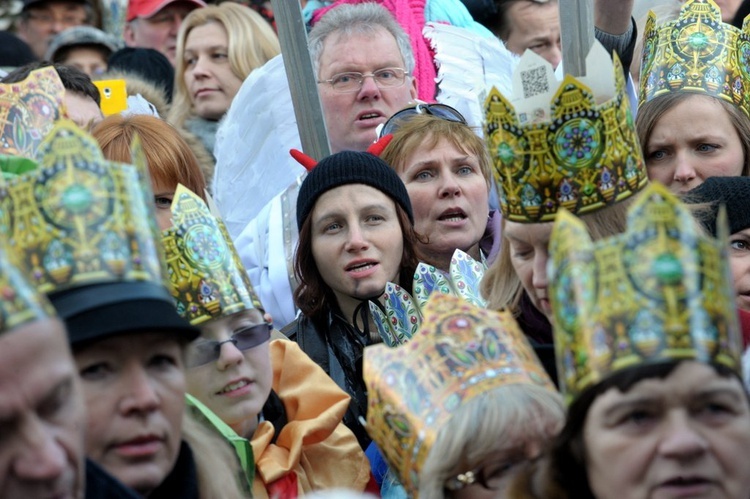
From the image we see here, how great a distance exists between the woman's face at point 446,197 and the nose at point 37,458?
327 centimetres

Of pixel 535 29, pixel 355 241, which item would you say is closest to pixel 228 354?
pixel 355 241

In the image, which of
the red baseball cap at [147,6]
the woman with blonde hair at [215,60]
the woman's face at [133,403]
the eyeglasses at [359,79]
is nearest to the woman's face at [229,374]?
A: the woman's face at [133,403]

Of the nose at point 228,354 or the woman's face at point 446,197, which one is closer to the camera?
the nose at point 228,354

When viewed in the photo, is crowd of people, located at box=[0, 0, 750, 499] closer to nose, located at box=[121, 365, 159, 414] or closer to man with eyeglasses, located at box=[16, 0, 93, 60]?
nose, located at box=[121, 365, 159, 414]

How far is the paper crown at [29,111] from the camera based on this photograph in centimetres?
480

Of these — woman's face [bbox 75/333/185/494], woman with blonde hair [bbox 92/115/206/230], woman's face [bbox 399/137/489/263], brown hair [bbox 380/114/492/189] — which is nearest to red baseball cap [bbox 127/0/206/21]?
brown hair [bbox 380/114/492/189]

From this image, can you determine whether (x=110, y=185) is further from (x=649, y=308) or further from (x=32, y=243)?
(x=649, y=308)

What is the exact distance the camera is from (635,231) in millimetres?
3090

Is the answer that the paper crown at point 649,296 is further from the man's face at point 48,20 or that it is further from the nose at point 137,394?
the man's face at point 48,20

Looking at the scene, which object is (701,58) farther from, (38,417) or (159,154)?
(38,417)

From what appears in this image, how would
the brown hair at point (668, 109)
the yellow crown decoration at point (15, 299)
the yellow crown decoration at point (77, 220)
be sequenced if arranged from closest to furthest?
the yellow crown decoration at point (15, 299), the yellow crown decoration at point (77, 220), the brown hair at point (668, 109)

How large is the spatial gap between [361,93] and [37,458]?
3988 mm

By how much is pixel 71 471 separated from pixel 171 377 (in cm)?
54

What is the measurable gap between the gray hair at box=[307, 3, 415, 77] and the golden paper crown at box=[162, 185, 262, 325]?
2.33 metres
